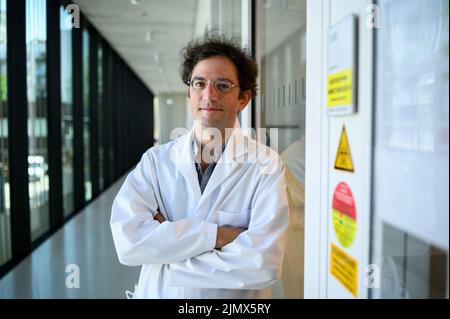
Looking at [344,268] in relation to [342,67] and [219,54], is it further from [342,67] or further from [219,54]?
[219,54]

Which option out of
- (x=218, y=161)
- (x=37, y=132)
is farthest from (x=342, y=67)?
(x=37, y=132)

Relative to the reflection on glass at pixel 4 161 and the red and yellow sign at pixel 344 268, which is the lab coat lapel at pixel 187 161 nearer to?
the red and yellow sign at pixel 344 268

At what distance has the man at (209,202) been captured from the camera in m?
1.16

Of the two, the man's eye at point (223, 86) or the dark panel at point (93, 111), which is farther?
the dark panel at point (93, 111)

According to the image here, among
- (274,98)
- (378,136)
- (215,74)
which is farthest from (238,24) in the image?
(378,136)

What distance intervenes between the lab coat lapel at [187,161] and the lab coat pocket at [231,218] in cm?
9

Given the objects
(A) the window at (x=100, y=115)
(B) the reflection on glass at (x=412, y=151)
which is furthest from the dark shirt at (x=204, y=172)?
(A) the window at (x=100, y=115)

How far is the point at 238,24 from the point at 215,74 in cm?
113

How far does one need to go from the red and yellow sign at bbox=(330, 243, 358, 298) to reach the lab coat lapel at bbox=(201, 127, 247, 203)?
0.41m

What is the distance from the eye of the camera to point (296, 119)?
1332 millimetres

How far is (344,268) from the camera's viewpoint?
3.01 feet

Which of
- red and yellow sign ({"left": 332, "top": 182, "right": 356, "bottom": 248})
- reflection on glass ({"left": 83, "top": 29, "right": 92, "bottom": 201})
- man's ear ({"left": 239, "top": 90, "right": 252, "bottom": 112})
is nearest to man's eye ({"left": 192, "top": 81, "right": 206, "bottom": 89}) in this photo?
man's ear ({"left": 239, "top": 90, "right": 252, "bottom": 112})
